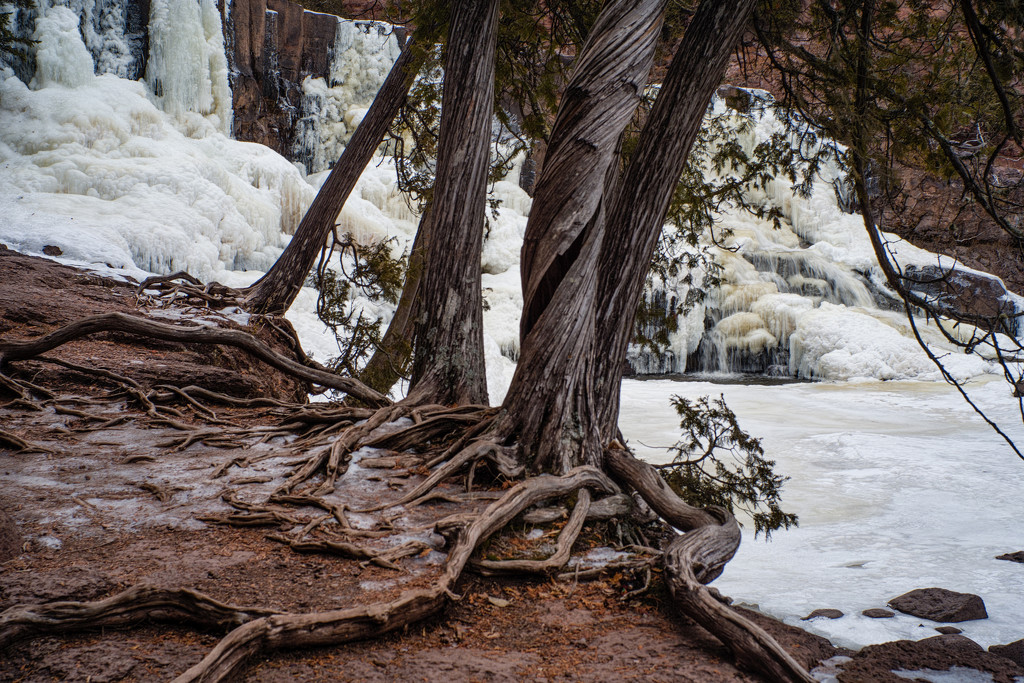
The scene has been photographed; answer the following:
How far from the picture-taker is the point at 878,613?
4621 mm

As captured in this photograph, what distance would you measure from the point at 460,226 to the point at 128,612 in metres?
3.07

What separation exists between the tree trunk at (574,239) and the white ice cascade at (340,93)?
17.0 m

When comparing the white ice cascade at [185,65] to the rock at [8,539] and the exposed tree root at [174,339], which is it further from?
the rock at [8,539]

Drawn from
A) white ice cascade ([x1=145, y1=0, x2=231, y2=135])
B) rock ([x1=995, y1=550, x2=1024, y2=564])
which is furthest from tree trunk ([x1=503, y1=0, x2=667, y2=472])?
white ice cascade ([x1=145, y1=0, x2=231, y2=135])

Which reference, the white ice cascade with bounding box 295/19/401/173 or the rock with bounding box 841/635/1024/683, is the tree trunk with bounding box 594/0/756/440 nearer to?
the rock with bounding box 841/635/1024/683

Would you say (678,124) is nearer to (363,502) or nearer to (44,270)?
(363,502)

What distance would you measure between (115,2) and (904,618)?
18.1 m

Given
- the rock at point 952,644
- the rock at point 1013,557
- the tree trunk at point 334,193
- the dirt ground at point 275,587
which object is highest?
the tree trunk at point 334,193

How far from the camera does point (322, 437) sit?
14.6 ft

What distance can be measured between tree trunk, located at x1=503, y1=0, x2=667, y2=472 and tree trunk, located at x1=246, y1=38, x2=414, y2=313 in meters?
4.32

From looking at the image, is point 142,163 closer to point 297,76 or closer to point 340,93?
point 297,76

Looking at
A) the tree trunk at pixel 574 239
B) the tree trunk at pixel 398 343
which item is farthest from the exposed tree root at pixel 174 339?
the tree trunk at pixel 574 239

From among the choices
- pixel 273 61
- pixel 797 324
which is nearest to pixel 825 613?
pixel 797 324

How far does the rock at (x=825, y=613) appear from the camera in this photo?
183 inches
